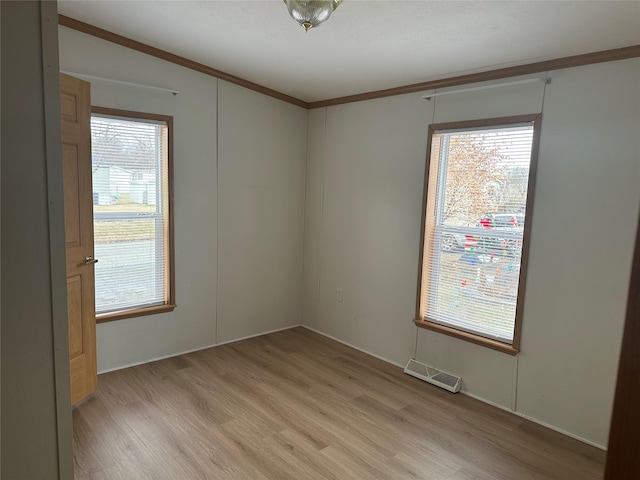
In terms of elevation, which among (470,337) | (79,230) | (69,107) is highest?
(69,107)

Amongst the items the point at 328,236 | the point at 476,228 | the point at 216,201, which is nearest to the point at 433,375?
the point at 476,228

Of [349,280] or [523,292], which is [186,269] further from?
[523,292]

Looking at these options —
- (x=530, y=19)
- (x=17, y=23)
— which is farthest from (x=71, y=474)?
(x=530, y=19)

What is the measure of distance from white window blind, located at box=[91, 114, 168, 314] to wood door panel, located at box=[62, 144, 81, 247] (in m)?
0.44

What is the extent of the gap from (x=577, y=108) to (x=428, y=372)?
87.7 inches

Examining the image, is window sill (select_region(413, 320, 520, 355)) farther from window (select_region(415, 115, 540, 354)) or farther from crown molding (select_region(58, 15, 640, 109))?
crown molding (select_region(58, 15, 640, 109))

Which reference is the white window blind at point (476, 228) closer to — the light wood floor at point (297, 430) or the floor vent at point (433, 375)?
the floor vent at point (433, 375)

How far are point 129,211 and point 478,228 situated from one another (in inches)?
107

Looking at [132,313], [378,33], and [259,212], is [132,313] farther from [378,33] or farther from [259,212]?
[378,33]

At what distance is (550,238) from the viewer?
8.89ft

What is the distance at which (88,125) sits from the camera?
2.55m

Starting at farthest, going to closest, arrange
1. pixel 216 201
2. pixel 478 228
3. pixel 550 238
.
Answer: pixel 216 201
pixel 478 228
pixel 550 238

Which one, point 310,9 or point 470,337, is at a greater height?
point 310,9

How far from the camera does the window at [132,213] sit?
9.76ft
